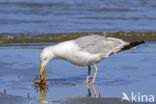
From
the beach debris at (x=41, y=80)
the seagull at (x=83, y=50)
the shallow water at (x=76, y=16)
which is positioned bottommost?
the beach debris at (x=41, y=80)

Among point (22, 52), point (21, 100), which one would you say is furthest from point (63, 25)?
point (21, 100)

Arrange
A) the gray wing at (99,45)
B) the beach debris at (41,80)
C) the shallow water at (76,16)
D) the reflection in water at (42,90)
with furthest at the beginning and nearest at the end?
the shallow water at (76,16) < the gray wing at (99,45) < the beach debris at (41,80) < the reflection in water at (42,90)

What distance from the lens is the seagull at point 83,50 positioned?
6.72m

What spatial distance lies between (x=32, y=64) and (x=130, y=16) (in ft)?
23.0

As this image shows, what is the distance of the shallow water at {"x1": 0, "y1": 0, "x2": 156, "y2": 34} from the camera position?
41.7 ft

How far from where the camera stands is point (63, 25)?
43.2ft

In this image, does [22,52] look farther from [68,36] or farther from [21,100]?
[21,100]

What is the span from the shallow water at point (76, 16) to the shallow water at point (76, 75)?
335 cm

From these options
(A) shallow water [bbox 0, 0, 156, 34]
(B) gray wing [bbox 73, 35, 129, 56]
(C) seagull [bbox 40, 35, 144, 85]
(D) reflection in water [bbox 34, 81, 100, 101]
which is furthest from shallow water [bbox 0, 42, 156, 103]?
(A) shallow water [bbox 0, 0, 156, 34]

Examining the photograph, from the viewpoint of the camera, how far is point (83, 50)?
6.77 metres

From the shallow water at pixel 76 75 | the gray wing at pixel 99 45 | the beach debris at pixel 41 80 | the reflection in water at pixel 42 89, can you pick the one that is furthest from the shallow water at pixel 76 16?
the reflection in water at pixel 42 89

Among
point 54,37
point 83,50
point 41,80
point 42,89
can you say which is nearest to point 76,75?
point 83,50

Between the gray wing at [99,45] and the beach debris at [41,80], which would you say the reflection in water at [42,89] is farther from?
the gray wing at [99,45]

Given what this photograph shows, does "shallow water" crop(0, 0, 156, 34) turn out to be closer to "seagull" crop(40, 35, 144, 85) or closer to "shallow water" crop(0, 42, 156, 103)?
"shallow water" crop(0, 42, 156, 103)
